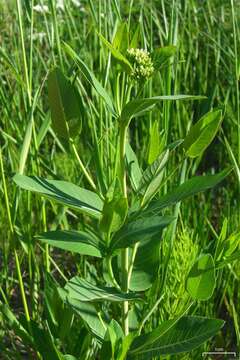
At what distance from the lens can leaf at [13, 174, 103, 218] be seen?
2.65 ft

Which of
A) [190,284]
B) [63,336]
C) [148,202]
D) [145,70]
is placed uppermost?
[145,70]

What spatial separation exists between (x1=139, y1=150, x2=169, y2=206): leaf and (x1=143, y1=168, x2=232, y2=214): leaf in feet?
0.06

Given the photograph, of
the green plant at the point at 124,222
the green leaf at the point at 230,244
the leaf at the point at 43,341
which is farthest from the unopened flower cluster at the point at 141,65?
the leaf at the point at 43,341

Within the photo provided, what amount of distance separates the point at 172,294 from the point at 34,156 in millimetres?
323

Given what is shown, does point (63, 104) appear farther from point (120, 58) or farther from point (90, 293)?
point (90, 293)

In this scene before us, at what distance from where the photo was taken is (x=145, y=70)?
813mm

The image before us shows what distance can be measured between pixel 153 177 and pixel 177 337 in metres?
0.21

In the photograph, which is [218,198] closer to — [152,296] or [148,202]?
[152,296]

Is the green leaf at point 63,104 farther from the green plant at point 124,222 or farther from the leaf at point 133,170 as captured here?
the leaf at point 133,170

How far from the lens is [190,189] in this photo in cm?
82

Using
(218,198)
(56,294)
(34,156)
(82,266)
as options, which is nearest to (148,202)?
(56,294)

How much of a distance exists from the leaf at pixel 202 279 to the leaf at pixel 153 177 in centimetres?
10

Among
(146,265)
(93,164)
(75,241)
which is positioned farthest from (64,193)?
(93,164)

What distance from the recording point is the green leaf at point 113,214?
0.79m
